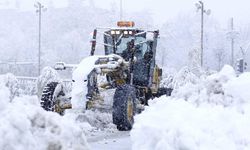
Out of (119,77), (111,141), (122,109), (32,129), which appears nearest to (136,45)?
(119,77)

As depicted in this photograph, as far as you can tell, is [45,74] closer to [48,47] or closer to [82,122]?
[82,122]

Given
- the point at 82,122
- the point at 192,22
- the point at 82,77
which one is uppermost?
the point at 192,22

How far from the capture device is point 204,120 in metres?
6.97

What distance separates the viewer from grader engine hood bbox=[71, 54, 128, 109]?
13.6 m

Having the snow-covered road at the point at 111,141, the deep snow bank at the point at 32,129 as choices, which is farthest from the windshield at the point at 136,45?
the deep snow bank at the point at 32,129

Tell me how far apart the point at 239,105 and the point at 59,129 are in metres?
2.40

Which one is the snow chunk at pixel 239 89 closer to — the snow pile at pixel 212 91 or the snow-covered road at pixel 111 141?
the snow pile at pixel 212 91

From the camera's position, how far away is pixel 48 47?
112125mm

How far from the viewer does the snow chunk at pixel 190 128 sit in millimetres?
6633

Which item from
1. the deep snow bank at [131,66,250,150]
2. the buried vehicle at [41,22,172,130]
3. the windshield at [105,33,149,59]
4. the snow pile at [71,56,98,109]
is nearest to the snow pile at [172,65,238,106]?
the deep snow bank at [131,66,250,150]

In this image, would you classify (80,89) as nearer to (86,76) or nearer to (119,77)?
(86,76)

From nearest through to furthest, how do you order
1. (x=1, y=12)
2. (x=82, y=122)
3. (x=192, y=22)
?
(x=82, y=122) → (x=192, y=22) → (x=1, y=12)

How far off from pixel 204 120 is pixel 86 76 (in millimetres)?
6963

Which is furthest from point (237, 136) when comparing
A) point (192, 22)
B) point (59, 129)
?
point (192, 22)
